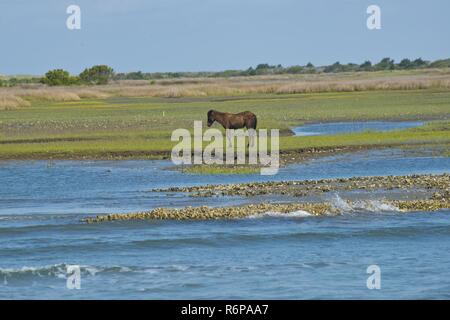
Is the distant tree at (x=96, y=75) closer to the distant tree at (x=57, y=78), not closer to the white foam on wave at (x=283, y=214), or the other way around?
the distant tree at (x=57, y=78)

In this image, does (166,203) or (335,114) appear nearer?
(166,203)

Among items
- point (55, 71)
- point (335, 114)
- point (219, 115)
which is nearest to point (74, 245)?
point (219, 115)

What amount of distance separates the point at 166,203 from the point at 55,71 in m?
87.4

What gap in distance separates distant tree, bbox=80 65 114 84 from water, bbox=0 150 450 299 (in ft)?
311

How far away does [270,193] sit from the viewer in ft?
74.7

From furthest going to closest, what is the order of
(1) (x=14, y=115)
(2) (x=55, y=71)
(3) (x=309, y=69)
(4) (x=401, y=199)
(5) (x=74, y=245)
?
(3) (x=309, y=69), (2) (x=55, y=71), (1) (x=14, y=115), (4) (x=401, y=199), (5) (x=74, y=245)

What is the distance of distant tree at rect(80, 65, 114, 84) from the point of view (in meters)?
118

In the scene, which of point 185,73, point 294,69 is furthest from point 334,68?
point 185,73

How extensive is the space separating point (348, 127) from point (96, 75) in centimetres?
8058

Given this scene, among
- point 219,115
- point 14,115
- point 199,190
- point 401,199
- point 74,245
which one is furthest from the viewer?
point 14,115

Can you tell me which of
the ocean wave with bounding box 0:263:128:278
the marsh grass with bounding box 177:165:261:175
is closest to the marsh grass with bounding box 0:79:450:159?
the marsh grass with bounding box 177:165:261:175

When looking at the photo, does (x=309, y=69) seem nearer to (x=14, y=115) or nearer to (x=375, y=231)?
(x=14, y=115)

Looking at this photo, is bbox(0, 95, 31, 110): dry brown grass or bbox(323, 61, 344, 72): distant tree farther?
bbox(323, 61, 344, 72): distant tree

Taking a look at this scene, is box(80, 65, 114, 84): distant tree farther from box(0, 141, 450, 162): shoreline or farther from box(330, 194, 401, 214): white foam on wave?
box(330, 194, 401, 214): white foam on wave
